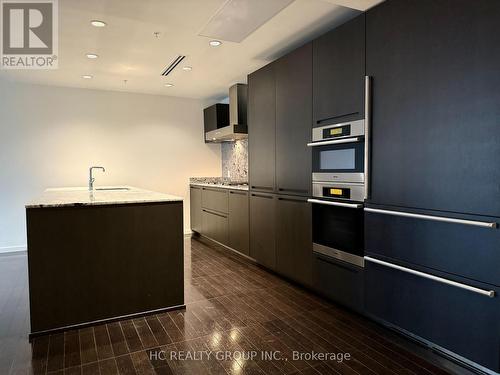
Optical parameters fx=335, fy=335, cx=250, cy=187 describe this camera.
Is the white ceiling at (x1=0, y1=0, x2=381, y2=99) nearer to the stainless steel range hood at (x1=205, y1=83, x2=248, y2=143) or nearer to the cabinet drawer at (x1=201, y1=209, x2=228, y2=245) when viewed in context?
the stainless steel range hood at (x1=205, y1=83, x2=248, y2=143)

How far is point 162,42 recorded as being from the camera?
10.5 ft

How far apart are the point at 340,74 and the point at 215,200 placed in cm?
278

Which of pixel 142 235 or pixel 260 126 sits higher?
pixel 260 126

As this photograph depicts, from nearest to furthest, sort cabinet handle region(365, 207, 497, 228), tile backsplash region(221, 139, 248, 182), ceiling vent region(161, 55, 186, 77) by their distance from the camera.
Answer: cabinet handle region(365, 207, 497, 228) → ceiling vent region(161, 55, 186, 77) → tile backsplash region(221, 139, 248, 182)

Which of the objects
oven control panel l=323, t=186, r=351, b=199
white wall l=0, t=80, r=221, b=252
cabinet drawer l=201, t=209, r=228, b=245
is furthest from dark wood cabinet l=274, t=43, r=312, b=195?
white wall l=0, t=80, r=221, b=252

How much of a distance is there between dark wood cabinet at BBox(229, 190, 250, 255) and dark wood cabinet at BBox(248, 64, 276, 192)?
0.32m

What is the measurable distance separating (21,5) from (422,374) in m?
3.68

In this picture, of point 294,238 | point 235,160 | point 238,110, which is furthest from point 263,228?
point 235,160

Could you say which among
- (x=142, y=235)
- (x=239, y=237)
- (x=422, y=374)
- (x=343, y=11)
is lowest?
(x=422, y=374)

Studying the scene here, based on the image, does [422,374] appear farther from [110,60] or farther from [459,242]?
[110,60]

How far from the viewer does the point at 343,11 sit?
2604 mm

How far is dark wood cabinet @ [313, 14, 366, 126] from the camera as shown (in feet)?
7.76

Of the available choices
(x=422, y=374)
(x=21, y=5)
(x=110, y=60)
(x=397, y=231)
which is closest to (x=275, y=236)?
(x=397, y=231)

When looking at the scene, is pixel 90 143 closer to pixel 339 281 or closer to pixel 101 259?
pixel 101 259
